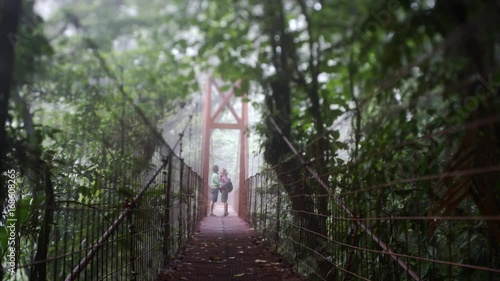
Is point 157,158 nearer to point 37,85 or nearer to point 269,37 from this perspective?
point 269,37

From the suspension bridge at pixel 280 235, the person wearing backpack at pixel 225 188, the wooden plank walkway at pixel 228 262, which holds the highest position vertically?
the person wearing backpack at pixel 225 188

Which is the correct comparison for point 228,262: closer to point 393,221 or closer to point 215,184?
point 393,221

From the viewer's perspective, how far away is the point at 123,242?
2293 mm

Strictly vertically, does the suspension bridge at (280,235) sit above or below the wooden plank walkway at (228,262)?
above

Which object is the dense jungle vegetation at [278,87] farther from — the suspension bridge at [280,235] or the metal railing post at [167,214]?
the metal railing post at [167,214]

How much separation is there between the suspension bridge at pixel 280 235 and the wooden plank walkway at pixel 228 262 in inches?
0.4

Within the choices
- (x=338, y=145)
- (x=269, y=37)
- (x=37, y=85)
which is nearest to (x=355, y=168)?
(x=338, y=145)

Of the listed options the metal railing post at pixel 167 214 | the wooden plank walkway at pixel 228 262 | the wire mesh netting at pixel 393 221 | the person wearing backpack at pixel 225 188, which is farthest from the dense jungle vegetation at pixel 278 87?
the person wearing backpack at pixel 225 188

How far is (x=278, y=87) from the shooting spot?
2.28m

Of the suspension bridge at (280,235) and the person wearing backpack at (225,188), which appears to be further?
the person wearing backpack at (225,188)

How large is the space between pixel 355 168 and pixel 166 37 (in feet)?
3.24

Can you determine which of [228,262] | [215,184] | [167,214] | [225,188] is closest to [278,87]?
[167,214]

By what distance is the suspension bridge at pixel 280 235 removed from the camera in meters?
1.61

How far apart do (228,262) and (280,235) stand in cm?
52
